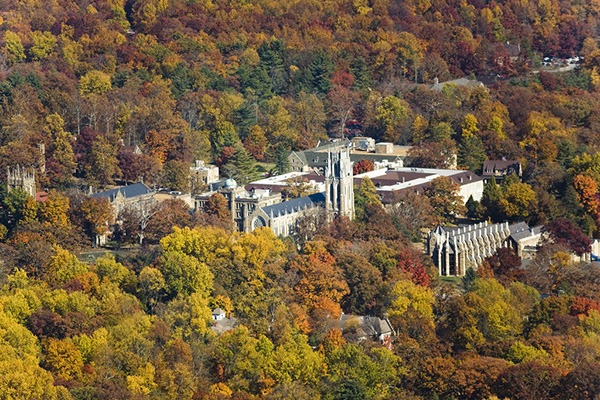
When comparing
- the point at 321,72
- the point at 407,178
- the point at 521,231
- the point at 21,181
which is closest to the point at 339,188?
the point at 521,231

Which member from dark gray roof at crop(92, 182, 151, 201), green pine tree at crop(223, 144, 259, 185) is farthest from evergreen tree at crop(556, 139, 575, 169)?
dark gray roof at crop(92, 182, 151, 201)

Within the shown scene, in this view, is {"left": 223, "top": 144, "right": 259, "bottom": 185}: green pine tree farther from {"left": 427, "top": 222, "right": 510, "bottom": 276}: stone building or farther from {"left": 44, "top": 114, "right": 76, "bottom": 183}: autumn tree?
{"left": 427, "top": 222, "right": 510, "bottom": 276}: stone building

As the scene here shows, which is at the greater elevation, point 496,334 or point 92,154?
point 92,154

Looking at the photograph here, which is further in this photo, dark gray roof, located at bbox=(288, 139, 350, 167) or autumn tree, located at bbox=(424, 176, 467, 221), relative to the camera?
dark gray roof, located at bbox=(288, 139, 350, 167)

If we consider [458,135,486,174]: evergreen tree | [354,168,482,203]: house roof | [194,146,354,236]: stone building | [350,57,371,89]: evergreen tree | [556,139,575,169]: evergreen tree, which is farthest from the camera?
[350,57,371,89]: evergreen tree

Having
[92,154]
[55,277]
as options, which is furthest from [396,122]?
[55,277]

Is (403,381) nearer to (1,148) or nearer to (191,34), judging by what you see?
(1,148)

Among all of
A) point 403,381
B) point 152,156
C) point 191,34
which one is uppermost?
point 191,34
